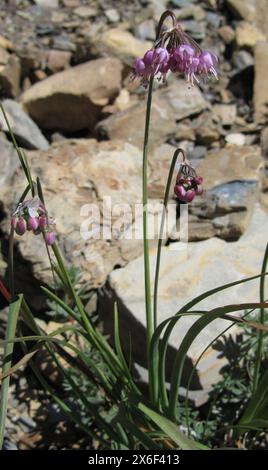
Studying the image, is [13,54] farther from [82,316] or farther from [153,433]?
[153,433]

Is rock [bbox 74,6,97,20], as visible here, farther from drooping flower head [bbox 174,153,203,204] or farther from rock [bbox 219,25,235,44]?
drooping flower head [bbox 174,153,203,204]

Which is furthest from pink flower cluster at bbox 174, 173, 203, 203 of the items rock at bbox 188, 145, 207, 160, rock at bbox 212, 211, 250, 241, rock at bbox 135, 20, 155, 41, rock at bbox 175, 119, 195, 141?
rock at bbox 135, 20, 155, 41

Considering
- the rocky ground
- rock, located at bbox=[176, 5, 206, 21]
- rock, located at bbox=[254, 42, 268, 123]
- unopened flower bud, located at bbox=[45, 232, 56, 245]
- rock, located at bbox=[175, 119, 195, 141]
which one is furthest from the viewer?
rock, located at bbox=[176, 5, 206, 21]

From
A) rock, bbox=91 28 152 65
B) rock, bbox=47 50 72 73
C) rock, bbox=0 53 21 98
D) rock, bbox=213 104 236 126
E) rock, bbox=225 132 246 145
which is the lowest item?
rock, bbox=225 132 246 145

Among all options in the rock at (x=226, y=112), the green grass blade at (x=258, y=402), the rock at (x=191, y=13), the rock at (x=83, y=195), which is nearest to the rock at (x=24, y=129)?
the rock at (x=83, y=195)

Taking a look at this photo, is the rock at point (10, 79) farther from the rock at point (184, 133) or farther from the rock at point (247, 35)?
the rock at point (247, 35)
